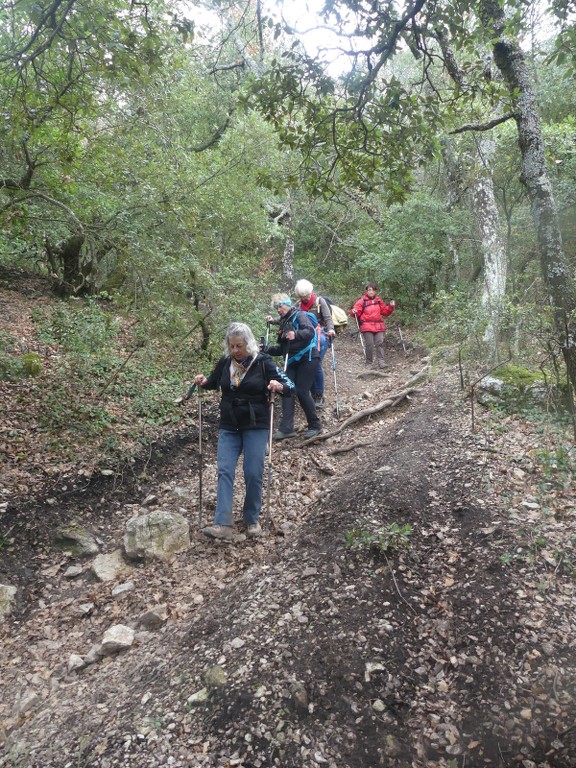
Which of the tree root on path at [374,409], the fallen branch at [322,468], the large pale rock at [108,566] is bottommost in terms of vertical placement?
the large pale rock at [108,566]

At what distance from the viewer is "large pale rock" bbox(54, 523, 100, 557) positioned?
540 centimetres

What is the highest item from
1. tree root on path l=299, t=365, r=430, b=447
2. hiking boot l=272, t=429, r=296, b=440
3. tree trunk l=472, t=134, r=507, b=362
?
tree trunk l=472, t=134, r=507, b=362

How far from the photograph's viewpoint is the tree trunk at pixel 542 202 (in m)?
4.46

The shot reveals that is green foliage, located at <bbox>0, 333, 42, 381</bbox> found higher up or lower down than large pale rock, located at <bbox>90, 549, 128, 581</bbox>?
higher up

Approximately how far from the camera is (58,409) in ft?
23.7

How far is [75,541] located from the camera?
5469 millimetres

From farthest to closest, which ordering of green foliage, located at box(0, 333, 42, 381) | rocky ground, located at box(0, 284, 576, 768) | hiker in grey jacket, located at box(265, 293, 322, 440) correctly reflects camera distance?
1. hiker in grey jacket, located at box(265, 293, 322, 440)
2. green foliage, located at box(0, 333, 42, 381)
3. rocky ground, located at box(0, 284, 576, 768)

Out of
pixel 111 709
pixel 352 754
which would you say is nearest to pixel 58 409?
pixel 111 709

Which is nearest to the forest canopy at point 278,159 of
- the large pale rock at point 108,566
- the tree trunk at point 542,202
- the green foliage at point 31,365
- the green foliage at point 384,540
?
the tree trunk at point 542,202

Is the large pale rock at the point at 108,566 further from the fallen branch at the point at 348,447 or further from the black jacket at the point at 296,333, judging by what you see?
the black jacket at the point at 296,333

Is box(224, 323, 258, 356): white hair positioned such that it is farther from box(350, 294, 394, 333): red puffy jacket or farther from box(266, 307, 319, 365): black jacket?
box(350, 294, 394, 333): red puffy jacket

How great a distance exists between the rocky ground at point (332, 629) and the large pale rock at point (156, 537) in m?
0.16

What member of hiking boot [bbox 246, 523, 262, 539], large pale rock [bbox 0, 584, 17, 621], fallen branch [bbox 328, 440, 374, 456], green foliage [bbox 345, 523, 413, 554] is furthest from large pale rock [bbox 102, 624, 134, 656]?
fallen branch [bbox 328, 440, 374, 456]

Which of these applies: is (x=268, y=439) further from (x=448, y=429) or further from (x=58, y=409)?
(x=58, y=409)
